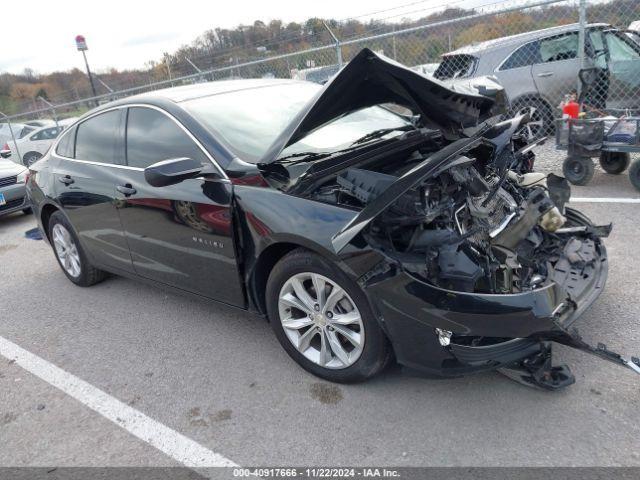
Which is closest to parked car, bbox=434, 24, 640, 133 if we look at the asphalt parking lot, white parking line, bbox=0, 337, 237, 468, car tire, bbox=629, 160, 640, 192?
car tire, bbox=629, 160, 640, 192

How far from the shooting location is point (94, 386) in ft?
10.8

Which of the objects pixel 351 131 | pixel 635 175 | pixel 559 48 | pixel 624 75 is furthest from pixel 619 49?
pixel 351 131

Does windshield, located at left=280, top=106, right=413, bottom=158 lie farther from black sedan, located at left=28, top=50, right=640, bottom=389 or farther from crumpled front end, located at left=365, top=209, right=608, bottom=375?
crumpled front end, located at left=365, top=209, right=608, bottom=375

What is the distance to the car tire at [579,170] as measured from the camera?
598cm

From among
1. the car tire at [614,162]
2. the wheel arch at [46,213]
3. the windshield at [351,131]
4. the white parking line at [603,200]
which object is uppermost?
the windshield at [351,131]

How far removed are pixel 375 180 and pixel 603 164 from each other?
4.93 m

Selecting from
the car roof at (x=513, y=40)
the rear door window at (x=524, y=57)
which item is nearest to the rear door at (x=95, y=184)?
the car roof at (x=513, y=40)

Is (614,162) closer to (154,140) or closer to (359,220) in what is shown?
(359,220)

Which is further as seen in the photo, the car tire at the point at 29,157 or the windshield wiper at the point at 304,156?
the car tire at the point at 29,157

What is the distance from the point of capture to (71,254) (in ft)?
16.1

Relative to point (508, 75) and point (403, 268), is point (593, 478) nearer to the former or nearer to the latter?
point (403, 268)

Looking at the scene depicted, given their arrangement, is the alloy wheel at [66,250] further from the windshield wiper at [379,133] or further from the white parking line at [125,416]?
the windshield wiper at [379,133]

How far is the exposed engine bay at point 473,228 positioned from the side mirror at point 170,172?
78 centimetres

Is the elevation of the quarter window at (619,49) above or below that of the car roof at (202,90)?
below
